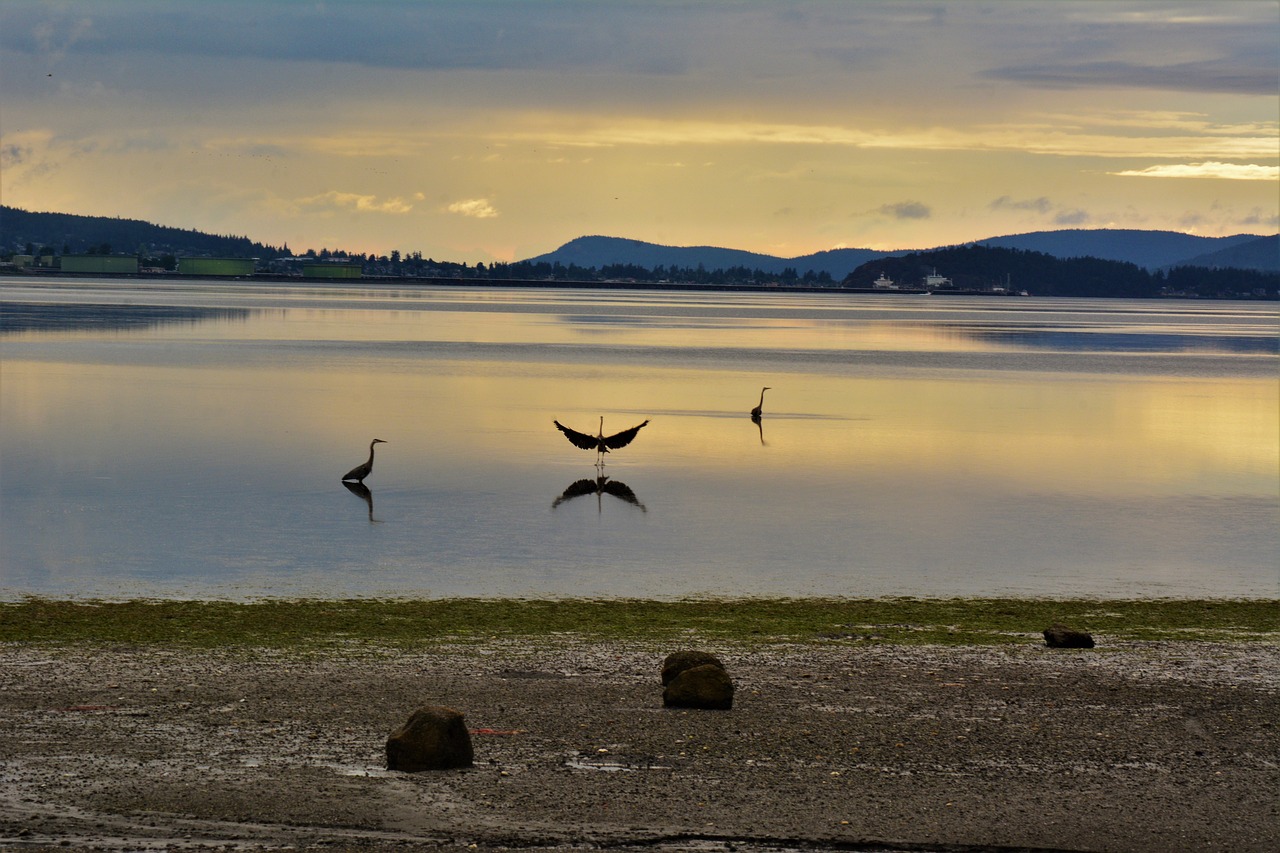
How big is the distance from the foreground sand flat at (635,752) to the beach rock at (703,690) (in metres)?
0.11

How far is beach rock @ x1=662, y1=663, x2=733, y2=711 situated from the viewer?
39.6 feet

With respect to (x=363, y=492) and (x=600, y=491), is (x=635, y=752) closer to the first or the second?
(x=363, y=492)

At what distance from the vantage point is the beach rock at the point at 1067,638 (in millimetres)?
15141

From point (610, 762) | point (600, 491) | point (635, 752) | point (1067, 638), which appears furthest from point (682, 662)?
point (600, 491)

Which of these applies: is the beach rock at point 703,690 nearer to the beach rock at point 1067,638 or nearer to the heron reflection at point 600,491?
the beach rock at point 1067,638

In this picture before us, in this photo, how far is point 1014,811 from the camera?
9.88 metres

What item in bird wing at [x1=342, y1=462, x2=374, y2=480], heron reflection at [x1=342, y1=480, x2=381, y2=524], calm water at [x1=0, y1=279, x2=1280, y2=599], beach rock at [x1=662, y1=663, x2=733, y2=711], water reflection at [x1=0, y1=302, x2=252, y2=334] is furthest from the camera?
water reflection at [x1=0, y1=302, x2=252, y2=334]

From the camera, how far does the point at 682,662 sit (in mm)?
12570

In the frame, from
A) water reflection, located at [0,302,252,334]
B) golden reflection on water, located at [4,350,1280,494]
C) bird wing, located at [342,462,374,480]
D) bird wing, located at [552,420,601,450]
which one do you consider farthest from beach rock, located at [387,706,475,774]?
water reflection, located at [0,302,252,334]

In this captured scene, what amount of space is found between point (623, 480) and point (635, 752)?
19612mm

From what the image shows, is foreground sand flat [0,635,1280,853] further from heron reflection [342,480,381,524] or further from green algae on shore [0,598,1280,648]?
heron reflection [342,480,381,524]

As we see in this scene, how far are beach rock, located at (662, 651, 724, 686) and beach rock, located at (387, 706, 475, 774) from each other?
252 centimetres

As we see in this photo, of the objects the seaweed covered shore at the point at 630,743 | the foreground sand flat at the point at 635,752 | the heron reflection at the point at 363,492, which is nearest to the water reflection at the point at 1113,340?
the heron reflection at the point at 363,492

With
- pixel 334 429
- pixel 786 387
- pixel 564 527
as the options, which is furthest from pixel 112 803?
pixel 786 387
